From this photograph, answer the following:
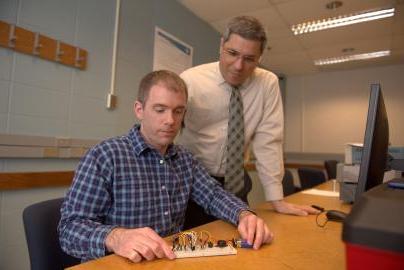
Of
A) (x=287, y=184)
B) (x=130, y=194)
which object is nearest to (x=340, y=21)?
(x=287, y=184)

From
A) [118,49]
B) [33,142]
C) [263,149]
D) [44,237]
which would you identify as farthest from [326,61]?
[44,237]

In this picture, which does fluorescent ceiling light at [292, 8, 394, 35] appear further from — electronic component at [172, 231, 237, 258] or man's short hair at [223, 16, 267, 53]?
electronic component at [172, 231, 237, 258]

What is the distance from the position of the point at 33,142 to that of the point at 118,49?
999 millimetres

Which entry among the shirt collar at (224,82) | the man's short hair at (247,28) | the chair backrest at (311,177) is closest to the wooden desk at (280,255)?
the shirt collar at (224,82)

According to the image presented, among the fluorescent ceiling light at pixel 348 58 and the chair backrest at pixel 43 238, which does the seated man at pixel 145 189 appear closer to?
the chair backrest at pixel 43 238

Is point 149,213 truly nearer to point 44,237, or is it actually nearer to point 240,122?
point 44,237

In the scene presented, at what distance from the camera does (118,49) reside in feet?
8.02

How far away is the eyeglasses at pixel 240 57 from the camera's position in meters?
1.32

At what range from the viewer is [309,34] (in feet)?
12.5

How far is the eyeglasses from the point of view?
4.32 feet

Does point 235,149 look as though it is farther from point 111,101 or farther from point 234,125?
point 111,101

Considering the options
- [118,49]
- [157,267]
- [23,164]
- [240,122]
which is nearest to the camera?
[157,267]

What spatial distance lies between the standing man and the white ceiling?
1909mm

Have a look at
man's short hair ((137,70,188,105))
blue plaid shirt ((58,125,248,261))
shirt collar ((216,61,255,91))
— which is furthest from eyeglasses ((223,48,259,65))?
blue plaid shirt ((58,125,248,261))
